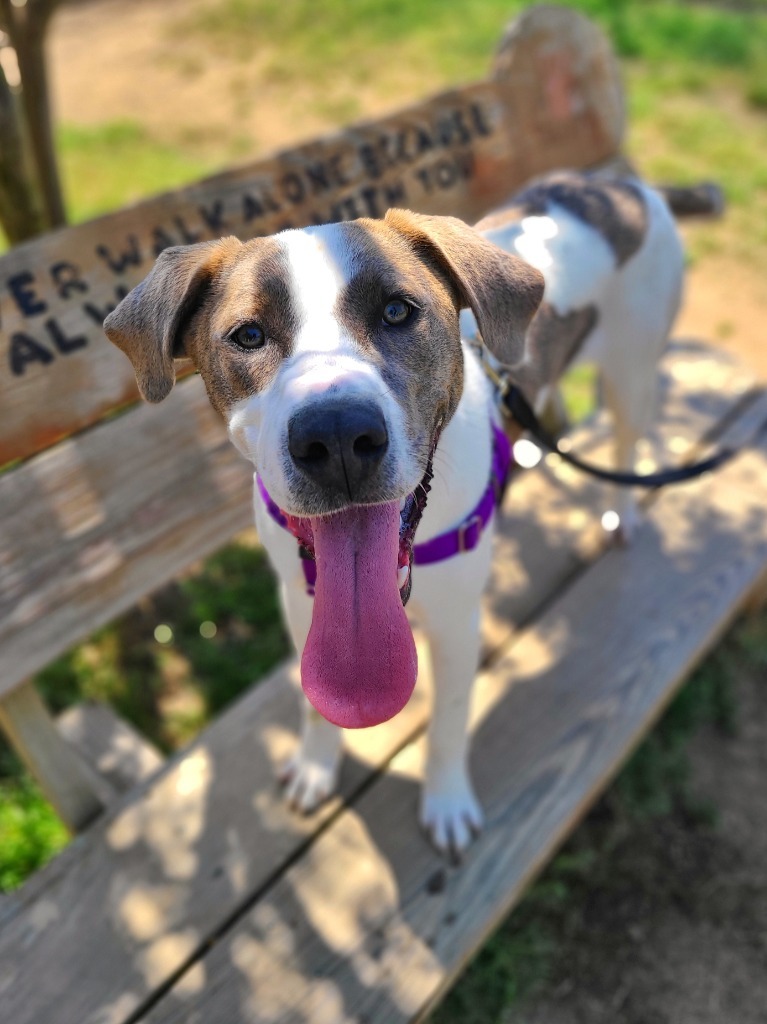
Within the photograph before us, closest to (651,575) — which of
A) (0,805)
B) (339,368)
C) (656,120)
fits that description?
(339,368)

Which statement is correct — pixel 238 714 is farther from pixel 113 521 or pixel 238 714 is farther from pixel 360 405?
pixel 360 405

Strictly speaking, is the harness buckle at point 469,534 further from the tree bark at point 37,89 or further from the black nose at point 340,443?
the tree bark at point 37,89

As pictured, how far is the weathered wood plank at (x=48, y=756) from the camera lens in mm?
2900

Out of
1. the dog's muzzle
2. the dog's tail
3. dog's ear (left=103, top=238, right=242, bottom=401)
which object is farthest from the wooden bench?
the dog's muzzle

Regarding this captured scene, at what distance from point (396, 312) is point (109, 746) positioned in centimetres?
243

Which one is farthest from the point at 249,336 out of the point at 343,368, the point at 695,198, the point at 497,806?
the point at 695,198

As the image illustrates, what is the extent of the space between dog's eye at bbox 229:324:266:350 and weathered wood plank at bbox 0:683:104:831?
61.5 inches

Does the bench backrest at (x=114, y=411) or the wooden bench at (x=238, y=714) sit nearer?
the wooden bench at (x=238, y=714)

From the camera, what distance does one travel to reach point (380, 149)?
12.4 feet

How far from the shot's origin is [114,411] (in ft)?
10.3

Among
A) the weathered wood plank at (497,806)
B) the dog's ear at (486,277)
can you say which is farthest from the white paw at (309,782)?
the dog's ear at (486,277)

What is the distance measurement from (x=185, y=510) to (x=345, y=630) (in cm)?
140

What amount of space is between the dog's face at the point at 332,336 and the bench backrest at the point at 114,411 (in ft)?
2.81

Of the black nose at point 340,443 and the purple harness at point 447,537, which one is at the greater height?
the black nose at point 340,443
